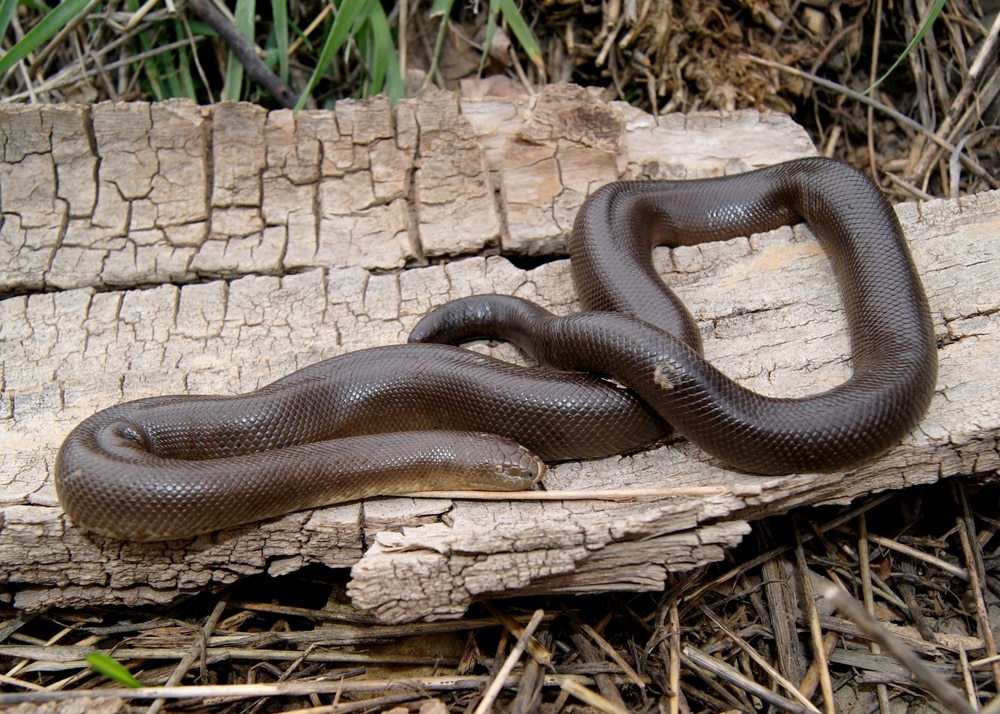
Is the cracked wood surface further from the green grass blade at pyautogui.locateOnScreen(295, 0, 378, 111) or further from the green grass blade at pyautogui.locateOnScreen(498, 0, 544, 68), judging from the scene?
the green grass blade at pyautogui.locateOnScreen(498, 0, 544, 68)

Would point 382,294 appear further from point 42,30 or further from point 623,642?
point 42,30

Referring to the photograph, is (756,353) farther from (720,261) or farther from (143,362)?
(143,362)

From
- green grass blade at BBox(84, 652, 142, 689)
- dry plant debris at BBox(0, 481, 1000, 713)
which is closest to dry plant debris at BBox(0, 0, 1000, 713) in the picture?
dry plant debris at BBox(0, 481, 1000, 713)

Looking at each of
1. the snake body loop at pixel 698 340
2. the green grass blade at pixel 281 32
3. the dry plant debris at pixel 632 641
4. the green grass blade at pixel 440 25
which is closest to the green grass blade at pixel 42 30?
the green grass blade at pixel 281 32

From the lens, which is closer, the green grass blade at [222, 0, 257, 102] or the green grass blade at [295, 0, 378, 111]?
the green grass blade at [295, 0, 378, 111]

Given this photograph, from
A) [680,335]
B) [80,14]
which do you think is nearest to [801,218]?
[680,335]

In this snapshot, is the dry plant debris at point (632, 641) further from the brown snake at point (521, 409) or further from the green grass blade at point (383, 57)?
the green grass blade at point (383, 57)

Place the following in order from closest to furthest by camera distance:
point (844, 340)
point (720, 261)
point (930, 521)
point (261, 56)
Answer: point (930, 521) → point (844, 340) → point (720, 261) → point (261, 56)
